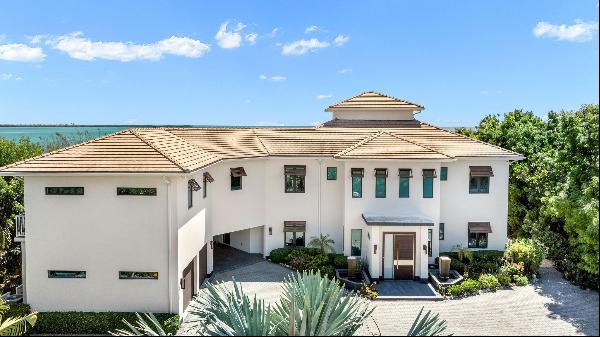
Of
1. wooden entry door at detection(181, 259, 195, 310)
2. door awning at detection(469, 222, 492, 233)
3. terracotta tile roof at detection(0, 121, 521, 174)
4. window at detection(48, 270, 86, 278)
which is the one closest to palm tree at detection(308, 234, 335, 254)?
terracotta tile roof at detection(0, 121, 521, 174)

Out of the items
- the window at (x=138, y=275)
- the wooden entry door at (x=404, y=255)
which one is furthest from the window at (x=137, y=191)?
the wooden entry door at (x=404, y=255)

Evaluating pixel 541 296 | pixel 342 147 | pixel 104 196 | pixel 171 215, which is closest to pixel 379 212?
pixel 342 147

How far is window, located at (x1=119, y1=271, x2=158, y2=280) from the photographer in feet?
57.3

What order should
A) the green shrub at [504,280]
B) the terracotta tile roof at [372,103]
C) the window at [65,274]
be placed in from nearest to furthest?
the window at [65,274] → the green shrub at [504,280] → the terracotta tile roof at [372,103]

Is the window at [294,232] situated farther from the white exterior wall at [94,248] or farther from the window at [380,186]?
the white exterior wall at [94,248]

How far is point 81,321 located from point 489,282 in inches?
739

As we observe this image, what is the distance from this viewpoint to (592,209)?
1603 cm

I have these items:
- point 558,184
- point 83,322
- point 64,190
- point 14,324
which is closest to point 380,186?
point 558,184

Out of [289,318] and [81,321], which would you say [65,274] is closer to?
[81,321]

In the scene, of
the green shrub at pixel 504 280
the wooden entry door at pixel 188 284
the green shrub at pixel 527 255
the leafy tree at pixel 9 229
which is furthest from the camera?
the green shrub at pixel 527 255

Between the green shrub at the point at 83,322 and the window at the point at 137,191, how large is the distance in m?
4.94

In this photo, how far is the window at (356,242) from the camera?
972 inches

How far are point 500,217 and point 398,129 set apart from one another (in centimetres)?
887

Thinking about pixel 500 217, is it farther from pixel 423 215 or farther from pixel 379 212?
pixel 379 212
